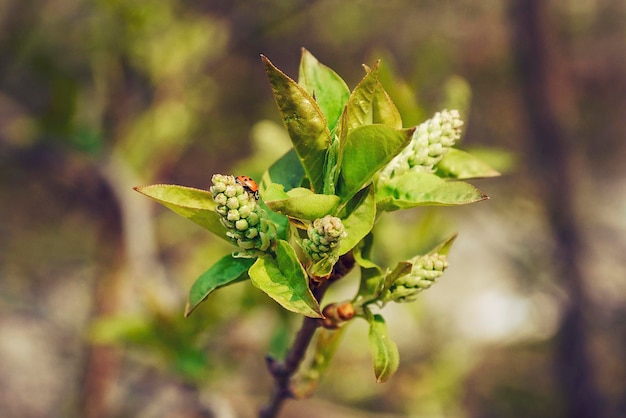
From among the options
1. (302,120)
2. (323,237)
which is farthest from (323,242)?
(302,120)

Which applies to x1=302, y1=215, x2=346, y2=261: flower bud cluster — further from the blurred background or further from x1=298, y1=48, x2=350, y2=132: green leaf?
the blurred background

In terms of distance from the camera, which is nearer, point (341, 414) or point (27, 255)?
point (341, 414)

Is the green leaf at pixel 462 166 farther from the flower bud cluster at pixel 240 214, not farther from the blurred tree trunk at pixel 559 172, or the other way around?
the blurred tree trunk at pixel 559 172

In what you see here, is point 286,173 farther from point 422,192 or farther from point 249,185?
point 422,192

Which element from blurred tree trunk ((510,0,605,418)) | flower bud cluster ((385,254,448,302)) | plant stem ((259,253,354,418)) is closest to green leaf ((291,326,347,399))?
plant stem ((259,253,354,418))

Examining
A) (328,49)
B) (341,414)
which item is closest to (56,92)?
(341,414)

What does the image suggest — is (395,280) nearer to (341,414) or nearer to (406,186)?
(406,186)
